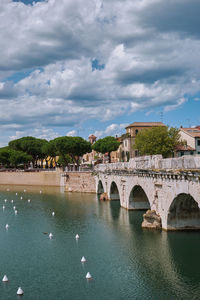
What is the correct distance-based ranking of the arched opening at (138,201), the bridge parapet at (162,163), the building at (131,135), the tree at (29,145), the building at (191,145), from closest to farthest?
1. the bridge parapet at (162,163)
2. the arched opening at (138,201)
3. the building at (191,145)
4. the building at (131,135)
5. the tree at (29,145)

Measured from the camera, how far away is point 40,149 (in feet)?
371

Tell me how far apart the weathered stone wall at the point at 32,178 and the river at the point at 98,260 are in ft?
155

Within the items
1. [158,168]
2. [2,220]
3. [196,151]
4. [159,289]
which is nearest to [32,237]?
[2,220]

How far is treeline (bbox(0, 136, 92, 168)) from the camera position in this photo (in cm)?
9206

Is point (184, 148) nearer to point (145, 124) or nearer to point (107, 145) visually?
point (145, 124)

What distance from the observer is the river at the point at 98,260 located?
2019cm

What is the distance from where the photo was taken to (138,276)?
874 inches

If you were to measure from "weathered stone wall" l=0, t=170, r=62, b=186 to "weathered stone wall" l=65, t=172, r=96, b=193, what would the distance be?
25.2ft

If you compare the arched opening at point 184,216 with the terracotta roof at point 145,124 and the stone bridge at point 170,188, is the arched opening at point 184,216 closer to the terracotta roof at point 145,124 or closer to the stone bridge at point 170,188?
the stone bridge at point 170,188

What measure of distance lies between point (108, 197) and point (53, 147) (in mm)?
43832

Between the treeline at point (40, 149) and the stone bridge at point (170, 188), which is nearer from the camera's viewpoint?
the stone bridge at point (170, 188)

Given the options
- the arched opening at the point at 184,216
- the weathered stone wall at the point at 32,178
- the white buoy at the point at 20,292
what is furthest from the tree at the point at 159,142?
the white buoy at the point at 20,292

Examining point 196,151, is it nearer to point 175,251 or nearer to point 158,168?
point 158,168

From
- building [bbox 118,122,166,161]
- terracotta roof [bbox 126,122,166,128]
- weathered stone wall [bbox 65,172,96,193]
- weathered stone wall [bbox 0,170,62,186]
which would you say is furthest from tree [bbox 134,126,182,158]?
weathered stone wall [bbox 0,170,62,186]
